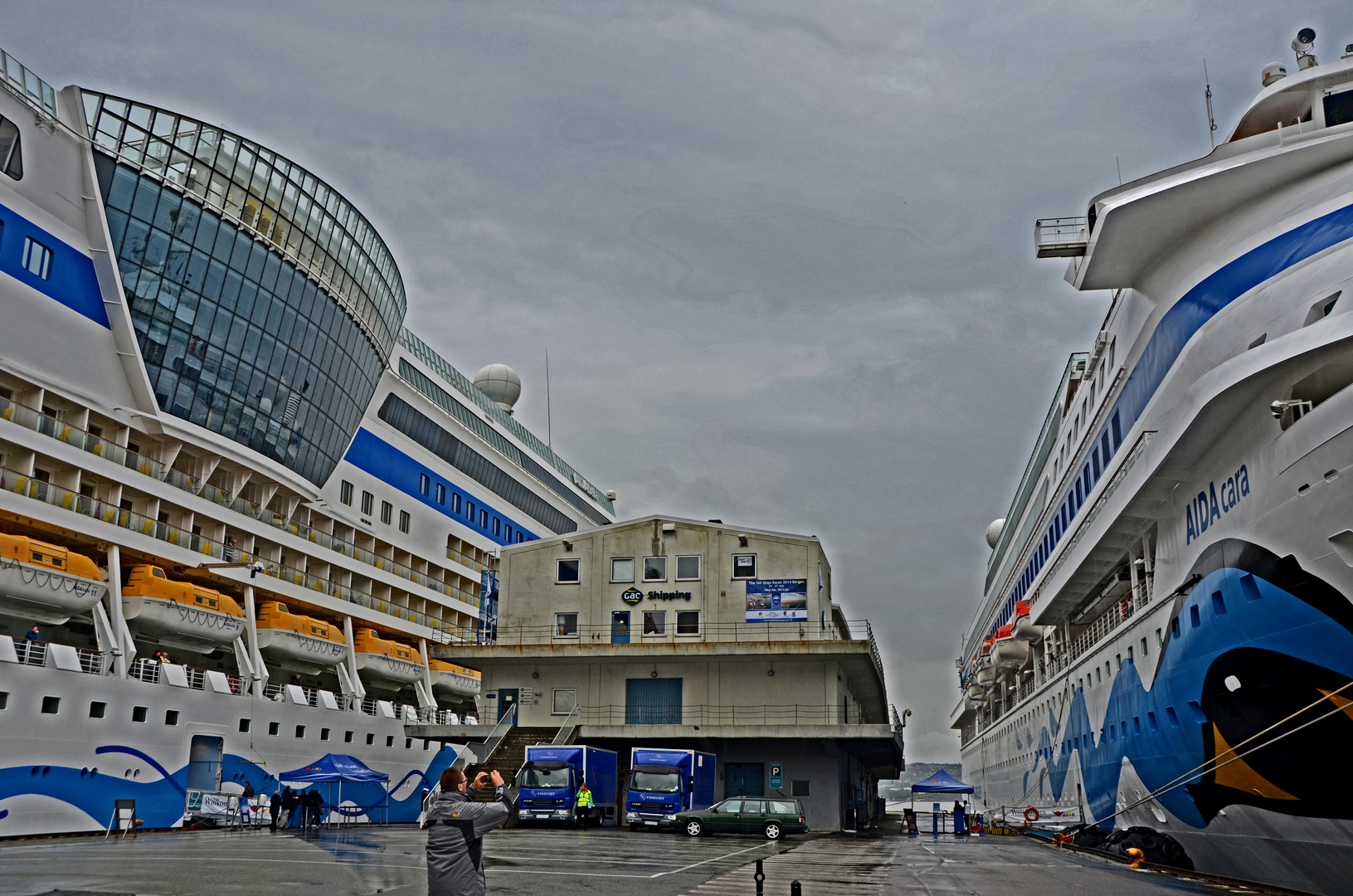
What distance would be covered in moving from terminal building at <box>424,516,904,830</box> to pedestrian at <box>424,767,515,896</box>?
98.7ft

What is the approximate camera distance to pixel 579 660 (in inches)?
1668

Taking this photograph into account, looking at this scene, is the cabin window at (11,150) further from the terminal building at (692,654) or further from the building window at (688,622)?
the building window at (688,622)

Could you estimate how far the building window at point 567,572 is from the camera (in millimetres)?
44656

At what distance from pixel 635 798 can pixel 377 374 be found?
1197 inches

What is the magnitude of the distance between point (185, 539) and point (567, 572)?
1480cm

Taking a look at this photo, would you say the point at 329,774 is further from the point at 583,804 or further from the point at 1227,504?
the point at 1227,504

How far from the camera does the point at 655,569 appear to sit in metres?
44.0

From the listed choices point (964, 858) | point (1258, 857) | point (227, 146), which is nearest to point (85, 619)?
point (227, 146)

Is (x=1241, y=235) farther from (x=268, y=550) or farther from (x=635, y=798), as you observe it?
(x=268, y=550)

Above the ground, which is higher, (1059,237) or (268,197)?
(268,197)

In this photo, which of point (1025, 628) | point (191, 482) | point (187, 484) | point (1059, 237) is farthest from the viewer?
point (191, 482)

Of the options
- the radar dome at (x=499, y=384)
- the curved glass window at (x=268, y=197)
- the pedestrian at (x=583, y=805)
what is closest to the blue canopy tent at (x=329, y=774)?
the pedestrian at (x=583, y=805)

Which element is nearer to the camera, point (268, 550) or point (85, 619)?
point (85, 619)

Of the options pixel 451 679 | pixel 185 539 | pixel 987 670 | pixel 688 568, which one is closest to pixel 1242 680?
pixel 688 568
